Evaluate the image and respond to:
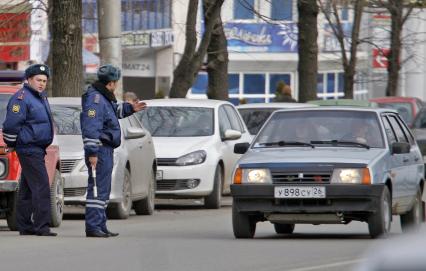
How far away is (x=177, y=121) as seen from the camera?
2142 cm

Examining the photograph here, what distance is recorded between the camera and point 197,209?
70.1ft

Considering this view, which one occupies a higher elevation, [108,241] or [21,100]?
[21,100]

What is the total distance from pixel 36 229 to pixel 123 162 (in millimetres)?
3450

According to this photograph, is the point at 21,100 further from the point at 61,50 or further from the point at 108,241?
the point at 61,50

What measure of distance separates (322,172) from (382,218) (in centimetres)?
73

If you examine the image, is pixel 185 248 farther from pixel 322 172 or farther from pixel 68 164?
pixel 68 164

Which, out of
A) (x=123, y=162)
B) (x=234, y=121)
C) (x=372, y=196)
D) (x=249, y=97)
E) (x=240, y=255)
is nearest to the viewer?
(x=240, y=255)

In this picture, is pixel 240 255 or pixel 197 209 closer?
pixel 240 255

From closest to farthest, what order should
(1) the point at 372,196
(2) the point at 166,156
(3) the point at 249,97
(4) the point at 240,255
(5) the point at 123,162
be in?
1. (4) the point at 240,255
2. (1) the point at 372,196
3. (5) the point at 123,162
4. (2) the point at 166,156
5. (3) the point at 249,97

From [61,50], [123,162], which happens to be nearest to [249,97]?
[61,50]

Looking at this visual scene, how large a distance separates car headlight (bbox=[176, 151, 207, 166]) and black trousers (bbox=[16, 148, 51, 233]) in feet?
19.0

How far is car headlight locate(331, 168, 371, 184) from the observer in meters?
14.1

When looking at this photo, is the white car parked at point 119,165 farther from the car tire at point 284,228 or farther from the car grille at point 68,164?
the car tire at point 284,228

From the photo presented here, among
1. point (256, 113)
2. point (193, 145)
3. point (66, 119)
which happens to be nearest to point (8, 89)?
point (66, 119)
